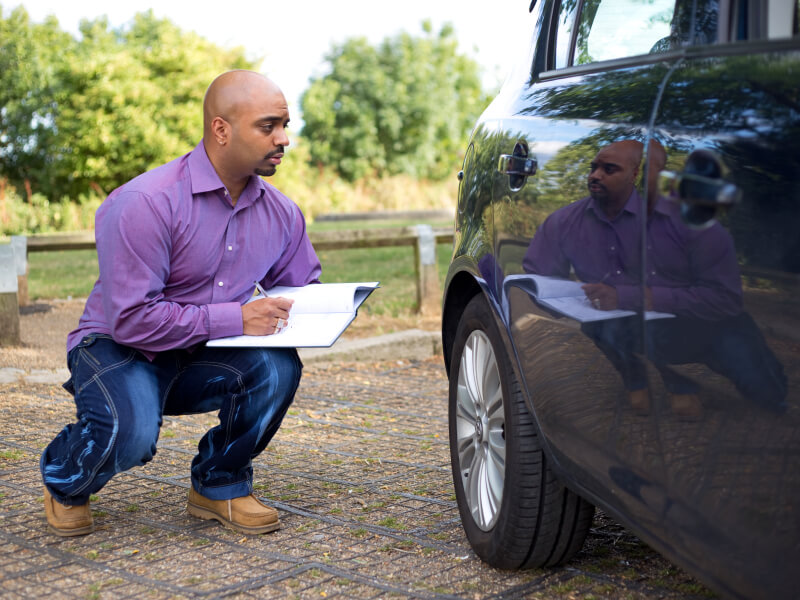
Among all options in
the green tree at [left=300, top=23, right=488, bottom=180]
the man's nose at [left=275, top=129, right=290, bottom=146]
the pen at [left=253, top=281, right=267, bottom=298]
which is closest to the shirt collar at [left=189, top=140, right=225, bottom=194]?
the man's nose at [left=275, top=129, right=290, bottom=146]

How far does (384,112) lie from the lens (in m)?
54.2

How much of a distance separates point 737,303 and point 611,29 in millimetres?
1167

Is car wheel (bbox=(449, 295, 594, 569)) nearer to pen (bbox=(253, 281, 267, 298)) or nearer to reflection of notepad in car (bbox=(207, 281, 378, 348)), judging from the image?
reflection of notepad in car (bbox=(207, 281, 378, 348))

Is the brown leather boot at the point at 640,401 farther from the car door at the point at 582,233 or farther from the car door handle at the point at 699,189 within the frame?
the car door handle at the point at 699,189

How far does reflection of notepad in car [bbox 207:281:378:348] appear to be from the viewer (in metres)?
3.19

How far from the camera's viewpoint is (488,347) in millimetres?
2920

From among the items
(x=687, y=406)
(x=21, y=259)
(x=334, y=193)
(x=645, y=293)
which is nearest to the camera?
(x=687, y=406)

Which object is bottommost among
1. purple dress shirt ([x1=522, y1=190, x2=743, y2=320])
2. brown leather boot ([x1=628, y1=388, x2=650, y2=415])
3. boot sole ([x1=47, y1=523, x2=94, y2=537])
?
boot sole ([x1=47, y1=523, x2=94, y2=537])

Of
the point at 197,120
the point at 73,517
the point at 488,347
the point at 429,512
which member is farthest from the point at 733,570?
the point at 197,120

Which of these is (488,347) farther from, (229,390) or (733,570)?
(733,570)

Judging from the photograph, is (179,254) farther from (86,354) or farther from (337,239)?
(337,239)

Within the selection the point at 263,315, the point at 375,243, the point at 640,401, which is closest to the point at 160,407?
the point at 263,315

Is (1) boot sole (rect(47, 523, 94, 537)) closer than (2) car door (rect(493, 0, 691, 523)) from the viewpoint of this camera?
No

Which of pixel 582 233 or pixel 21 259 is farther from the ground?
pixel 582 233
